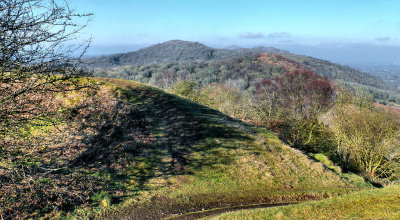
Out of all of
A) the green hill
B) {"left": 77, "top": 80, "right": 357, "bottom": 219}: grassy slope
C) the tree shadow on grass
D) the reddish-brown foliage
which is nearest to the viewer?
the green hill

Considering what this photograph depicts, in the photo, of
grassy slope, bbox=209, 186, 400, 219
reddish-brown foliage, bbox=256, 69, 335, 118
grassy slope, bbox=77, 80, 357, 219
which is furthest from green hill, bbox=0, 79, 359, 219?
reddish-brown foliage, bbox=256, 69, 335, 118

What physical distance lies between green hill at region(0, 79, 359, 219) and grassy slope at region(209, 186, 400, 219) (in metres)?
4.21

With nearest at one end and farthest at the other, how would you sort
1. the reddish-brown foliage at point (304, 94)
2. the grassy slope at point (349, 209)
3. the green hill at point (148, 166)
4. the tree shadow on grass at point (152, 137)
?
1. the grassy slope at point (349, 209)
2. the green hill at point (148, 166)
3. the tree shadow on grass at point (152, 137)
4. the reddish-brown foliage at point (304, 94)

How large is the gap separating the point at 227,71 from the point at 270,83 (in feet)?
259

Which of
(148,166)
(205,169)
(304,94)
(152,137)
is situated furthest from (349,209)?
(304,94)

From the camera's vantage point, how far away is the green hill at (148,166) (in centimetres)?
971

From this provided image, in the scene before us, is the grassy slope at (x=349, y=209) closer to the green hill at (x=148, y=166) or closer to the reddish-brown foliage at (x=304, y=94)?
the green hill at (x=148, y=166)

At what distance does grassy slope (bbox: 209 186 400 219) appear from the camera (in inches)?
261

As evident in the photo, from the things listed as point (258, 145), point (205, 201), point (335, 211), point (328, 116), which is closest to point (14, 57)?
point (205, 201)

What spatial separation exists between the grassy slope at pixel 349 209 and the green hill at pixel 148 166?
13.8 ft

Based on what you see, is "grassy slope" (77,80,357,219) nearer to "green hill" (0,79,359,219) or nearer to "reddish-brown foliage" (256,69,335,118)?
"green hill" (0,79,359,219)

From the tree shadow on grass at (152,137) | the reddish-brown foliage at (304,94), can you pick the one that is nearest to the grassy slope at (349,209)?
the tree shadow on grass at (152,137)

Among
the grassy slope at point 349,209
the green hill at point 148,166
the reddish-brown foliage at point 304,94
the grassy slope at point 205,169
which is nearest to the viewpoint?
the grassy slope at point 349,209

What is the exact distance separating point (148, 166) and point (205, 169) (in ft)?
11.0
